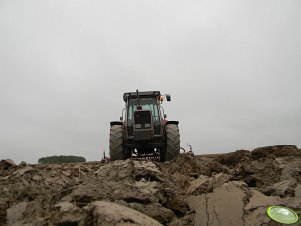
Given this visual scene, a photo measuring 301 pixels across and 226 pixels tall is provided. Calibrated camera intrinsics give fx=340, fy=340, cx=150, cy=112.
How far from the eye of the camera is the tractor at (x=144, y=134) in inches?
391

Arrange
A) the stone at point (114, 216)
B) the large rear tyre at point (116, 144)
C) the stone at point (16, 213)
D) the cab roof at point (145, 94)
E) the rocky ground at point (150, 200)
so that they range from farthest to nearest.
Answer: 1. the cab roof at point (145, 94)
2. the large rear tyre at point (116, 144)
3. the stone at point (16, 213)
4. the rocky ground at point (150, 200)
5. the stone at point (114, 216)

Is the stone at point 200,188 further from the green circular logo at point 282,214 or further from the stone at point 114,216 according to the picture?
the stone at point 114,216

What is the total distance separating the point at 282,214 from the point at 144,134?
641 cm

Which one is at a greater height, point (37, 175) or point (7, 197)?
point (37, 175)

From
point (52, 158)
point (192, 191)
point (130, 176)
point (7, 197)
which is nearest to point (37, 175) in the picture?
point (7, 197)

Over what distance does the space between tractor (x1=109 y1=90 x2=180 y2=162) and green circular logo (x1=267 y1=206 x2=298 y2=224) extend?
242 inches

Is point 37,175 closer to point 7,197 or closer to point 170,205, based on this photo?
point 7,197

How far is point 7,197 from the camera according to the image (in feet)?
15.0

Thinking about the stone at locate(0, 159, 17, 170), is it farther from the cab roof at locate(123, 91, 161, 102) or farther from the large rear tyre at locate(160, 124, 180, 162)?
the cab roof at locate(123, 91, 161, 102)

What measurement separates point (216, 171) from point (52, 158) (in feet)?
55.1

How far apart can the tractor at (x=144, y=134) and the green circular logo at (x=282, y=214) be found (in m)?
6.14


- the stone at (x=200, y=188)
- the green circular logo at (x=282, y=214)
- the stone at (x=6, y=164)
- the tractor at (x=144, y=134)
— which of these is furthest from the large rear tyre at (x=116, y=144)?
the green circular logo at (x=282, y=214)

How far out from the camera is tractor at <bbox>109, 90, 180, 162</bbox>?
992 centimetres

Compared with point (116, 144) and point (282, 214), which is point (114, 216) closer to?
point (282, 214)
